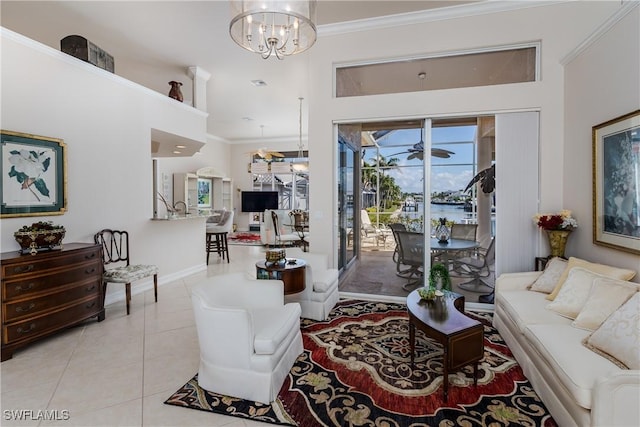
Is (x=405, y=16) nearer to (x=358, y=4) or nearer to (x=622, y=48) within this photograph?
(x=358, y=4)

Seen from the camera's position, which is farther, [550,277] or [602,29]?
[550,277]

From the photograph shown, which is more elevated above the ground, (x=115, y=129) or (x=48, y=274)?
(x=115, y=129)

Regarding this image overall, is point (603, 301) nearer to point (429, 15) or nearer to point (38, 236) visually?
point (429, 15)

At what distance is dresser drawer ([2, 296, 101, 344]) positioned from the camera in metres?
2.80

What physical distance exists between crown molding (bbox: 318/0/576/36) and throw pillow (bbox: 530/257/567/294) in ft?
9.97

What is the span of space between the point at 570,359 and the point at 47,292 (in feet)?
14.3

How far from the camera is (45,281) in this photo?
308 cm

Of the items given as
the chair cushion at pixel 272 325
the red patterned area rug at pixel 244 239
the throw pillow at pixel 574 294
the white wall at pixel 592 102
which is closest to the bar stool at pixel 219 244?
the red patterned area rug at pixel 244 239

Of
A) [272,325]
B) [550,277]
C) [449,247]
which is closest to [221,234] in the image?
[449,247]

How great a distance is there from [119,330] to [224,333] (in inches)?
81.5

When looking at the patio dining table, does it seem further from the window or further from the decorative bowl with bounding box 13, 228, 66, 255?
the decorative bowl with bounding box 13, 228, 66, 255

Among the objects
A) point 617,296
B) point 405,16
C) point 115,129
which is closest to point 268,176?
point 115,129

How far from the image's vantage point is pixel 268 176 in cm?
1203

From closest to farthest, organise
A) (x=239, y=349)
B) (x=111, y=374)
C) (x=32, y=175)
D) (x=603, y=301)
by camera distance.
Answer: (x=239, y=349), (x=603, y=301), (x=111, y=374), (x=32, y=175)
